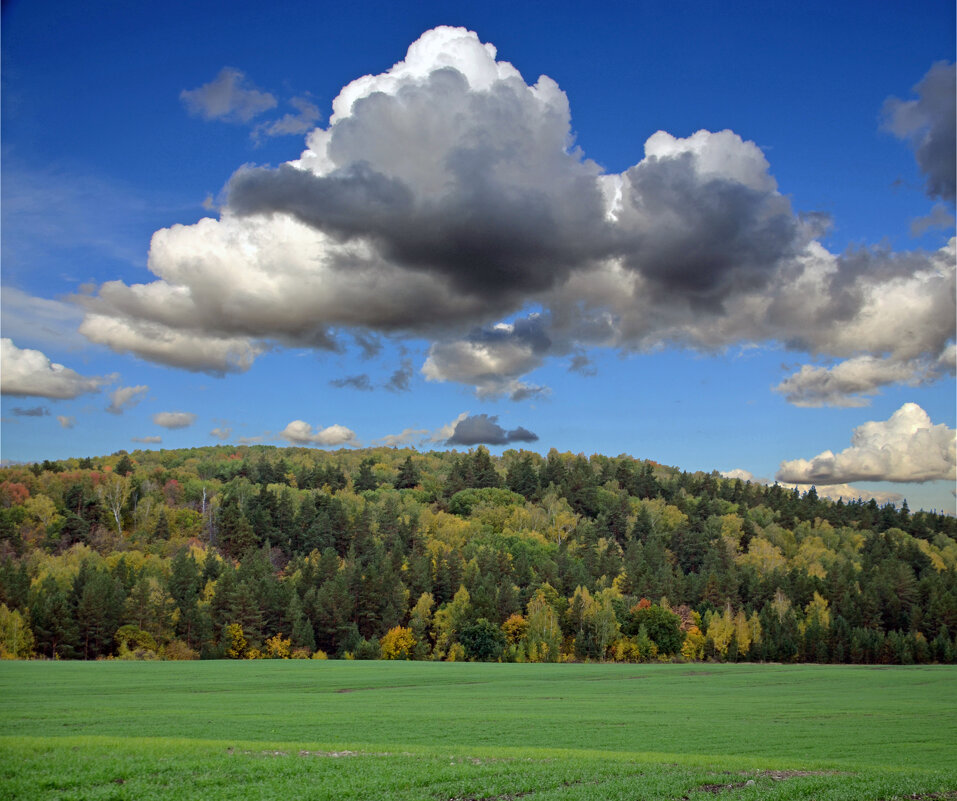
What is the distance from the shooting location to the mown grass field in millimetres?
20172

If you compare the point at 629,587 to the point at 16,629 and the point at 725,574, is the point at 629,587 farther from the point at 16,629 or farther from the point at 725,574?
the point at 16,629

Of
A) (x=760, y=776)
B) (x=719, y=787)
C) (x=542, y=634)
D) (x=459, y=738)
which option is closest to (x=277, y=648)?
(x=542, y=634)

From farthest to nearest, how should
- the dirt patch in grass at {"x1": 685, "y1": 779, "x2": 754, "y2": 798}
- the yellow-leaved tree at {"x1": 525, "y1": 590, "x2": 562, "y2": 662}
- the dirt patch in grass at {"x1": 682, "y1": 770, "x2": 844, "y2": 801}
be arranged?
the yellow-leaved tree at {"x1": 525, "y1": 590, "x2": 562, "y2": 662}
the dirt patch in grass at {"x1": 682, "y1": 770, "x2": 844, "y2": 801}
the dirt patch in grass at {"x1": 685, "y1": 779, "x2": 754, "y2": 798}

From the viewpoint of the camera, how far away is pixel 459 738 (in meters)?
32.6

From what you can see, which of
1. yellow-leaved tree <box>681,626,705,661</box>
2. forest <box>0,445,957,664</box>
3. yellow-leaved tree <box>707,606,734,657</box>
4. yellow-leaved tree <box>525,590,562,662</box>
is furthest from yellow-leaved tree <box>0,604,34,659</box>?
yellow-leaved tree <box>707,606,734,657</box>

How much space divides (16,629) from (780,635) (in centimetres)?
12077

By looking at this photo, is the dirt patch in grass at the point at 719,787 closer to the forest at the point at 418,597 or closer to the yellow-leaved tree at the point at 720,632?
the forest at the point at 418,597

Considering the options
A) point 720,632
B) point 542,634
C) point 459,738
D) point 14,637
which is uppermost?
point 459,738

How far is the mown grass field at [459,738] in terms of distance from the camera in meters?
20.2

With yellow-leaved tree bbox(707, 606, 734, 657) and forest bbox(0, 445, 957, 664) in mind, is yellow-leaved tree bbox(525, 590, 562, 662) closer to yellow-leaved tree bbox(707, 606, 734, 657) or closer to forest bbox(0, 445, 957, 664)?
forest bbox(0, 445, 957, 664)

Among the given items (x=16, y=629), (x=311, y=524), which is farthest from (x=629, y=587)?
(x=16, y=629)

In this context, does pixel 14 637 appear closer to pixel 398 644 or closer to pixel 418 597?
pixel 398 644

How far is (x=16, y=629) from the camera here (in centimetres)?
10125

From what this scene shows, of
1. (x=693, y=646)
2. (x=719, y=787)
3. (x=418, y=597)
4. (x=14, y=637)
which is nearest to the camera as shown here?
(x=719, y=787)
